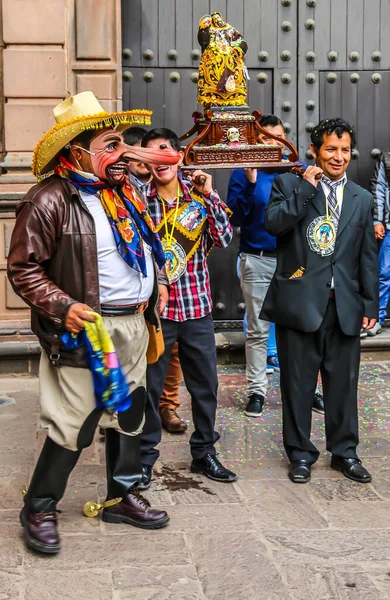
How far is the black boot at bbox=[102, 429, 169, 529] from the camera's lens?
13.8 ft

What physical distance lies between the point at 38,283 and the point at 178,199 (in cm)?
123

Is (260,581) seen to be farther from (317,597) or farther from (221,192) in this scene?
(221,192)

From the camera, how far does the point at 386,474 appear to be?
197 inches

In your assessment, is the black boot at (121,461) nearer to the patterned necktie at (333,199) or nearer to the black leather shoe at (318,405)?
the patterned necktie at (333,199)

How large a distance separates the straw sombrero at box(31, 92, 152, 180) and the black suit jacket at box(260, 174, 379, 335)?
1.04m

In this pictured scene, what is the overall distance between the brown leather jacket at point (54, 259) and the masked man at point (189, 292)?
889mm

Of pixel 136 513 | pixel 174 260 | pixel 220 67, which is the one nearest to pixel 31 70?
pixel 220 67

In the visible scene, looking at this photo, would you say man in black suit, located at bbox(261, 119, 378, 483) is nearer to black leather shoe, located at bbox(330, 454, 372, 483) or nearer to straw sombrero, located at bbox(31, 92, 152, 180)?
black leather shoe, located at bbox(330, 454, 372, 483)

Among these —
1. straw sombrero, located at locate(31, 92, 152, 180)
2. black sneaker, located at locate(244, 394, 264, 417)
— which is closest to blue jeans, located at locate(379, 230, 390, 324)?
black sneaker, located at locate(244, 394, 264, 417)

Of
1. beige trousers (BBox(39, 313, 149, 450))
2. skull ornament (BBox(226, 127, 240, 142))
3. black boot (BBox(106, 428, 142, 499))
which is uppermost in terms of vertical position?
skull ornament (BBox(226, 127, 240, 142))

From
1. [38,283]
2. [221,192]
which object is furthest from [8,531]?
[221,192]

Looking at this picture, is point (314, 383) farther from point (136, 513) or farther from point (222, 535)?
point (136, 513)

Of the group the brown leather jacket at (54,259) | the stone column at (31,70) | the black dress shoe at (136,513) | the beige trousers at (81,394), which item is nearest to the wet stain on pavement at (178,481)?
the black dress shoe at (136,513)

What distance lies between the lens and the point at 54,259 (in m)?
3.96
